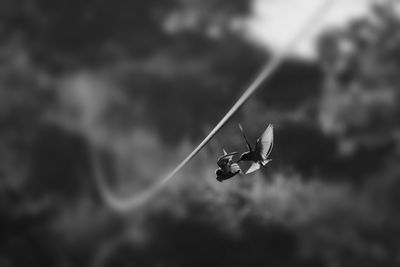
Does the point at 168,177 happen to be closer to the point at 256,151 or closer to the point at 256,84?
the point at 256,84

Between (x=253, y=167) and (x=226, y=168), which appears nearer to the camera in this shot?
(x=253, y=167)

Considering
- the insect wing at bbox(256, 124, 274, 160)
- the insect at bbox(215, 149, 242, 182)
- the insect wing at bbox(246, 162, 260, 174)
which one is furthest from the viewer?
the insect at bbox(215, 149, 242, 182)

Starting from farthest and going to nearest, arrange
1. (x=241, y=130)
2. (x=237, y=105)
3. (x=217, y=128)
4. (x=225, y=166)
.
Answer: (x=225, y=166), (x=241, y=130), (x=217, y=128), (x=237, y=105)

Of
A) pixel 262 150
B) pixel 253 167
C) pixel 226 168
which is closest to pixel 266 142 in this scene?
pixel 262 150

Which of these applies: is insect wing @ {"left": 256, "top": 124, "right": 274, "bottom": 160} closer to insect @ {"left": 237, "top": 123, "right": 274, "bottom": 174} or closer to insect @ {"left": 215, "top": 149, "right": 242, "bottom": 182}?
insect @ {"left": 237, "top": 123, "right": 274, "bottom": 174}

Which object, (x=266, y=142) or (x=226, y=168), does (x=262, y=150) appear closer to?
(x=266, y=142)

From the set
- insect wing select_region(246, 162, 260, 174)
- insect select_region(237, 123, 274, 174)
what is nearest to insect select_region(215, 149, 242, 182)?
insect wing select_region(246, 162, 260, 174)

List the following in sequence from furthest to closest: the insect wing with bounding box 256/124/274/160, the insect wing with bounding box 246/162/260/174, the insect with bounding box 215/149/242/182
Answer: the insect with bounding box 215/149/242/182 < the insect wing with bounding box 246/162/260/174 < the insect wing with bounding box 256/124/274/160

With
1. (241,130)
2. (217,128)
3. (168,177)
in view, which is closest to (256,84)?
(217,128)

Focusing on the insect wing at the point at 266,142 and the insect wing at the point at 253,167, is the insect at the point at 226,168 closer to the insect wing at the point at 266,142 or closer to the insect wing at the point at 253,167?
the insect wing at the point at 253,167
